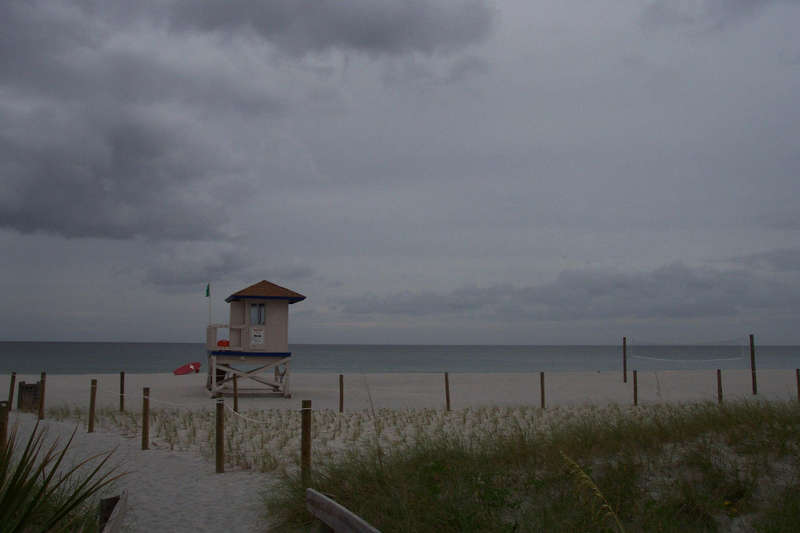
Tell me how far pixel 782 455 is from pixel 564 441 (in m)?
2.29

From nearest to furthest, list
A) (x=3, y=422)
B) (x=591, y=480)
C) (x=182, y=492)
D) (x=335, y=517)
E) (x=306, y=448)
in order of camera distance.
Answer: (x=335, y=517) < (x=591, y=480) < (x=3, y=422) < (x=306, y=448) < (x=182, y=492)

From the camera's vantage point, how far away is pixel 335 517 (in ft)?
15.6

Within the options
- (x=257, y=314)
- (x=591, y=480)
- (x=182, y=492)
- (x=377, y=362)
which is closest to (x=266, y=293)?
(x=257, y=314)

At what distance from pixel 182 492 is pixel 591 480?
557cm

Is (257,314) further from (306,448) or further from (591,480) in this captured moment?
(591,480)

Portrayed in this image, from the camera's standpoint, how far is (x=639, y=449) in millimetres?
7547

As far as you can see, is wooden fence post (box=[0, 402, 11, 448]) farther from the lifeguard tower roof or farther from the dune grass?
the lifeguard tower roof

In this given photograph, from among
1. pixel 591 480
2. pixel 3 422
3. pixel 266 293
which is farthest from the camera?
pixel 266 293

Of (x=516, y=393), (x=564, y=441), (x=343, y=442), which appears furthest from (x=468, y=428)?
(x=516, y=393)

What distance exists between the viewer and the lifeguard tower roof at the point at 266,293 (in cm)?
2331

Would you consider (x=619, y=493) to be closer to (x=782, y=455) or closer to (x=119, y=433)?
(x=782, y=455)

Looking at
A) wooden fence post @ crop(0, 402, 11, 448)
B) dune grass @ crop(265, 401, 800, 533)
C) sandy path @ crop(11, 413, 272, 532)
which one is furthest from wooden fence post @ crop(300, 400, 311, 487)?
wooden fence post @ crop(0, 402, 11, 448)

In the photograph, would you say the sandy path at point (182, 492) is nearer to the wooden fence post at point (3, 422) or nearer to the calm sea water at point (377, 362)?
the wooden fence post at point (3, 422)

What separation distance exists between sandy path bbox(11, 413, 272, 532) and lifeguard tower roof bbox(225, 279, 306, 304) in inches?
433
